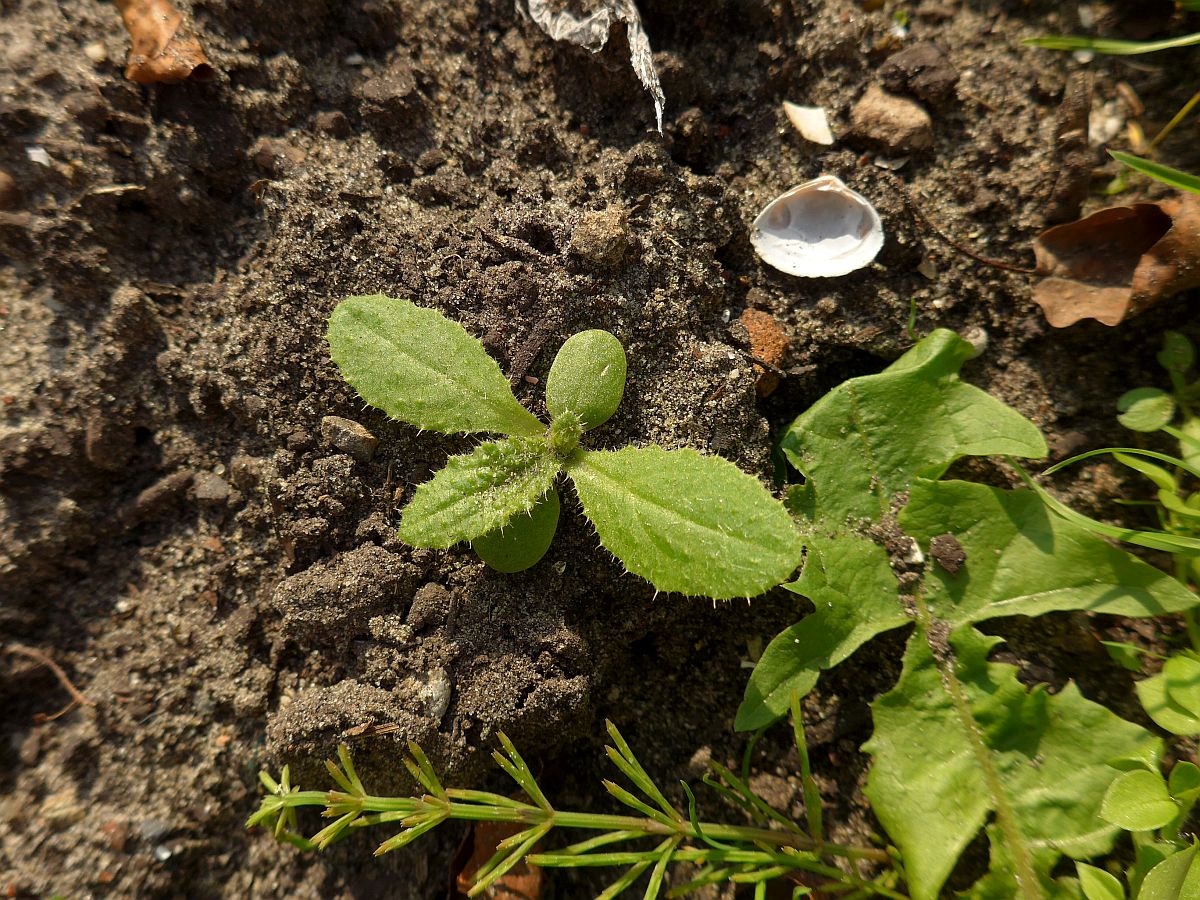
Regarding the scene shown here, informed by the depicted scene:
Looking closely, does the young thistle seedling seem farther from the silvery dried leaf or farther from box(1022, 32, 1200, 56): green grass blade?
box(1022, 32, 1200, 56): green grass blade

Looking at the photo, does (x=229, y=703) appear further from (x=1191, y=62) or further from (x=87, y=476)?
(x=1191, y=62)

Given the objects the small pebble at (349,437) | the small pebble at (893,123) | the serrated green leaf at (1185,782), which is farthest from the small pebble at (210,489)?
the serrated green leaf at (1185,782)

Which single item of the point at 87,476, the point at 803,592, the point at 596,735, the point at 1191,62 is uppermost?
the point at 87,476

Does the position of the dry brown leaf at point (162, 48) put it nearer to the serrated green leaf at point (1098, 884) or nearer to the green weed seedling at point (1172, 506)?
the green weed seedling at point (1172, 506)

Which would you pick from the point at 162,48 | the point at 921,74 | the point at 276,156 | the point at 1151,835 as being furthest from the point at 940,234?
the point at 162,48

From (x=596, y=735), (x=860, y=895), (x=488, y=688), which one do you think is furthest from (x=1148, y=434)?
(x=488, y=688)

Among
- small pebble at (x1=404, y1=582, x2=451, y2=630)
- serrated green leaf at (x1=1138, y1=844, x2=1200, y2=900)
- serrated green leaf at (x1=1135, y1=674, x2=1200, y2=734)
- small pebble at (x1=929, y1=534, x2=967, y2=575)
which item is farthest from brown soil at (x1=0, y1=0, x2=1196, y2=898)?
serrated green leaf at (x1=1138, y1=844, x2=1200, y2=900)

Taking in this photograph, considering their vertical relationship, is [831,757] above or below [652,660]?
below
